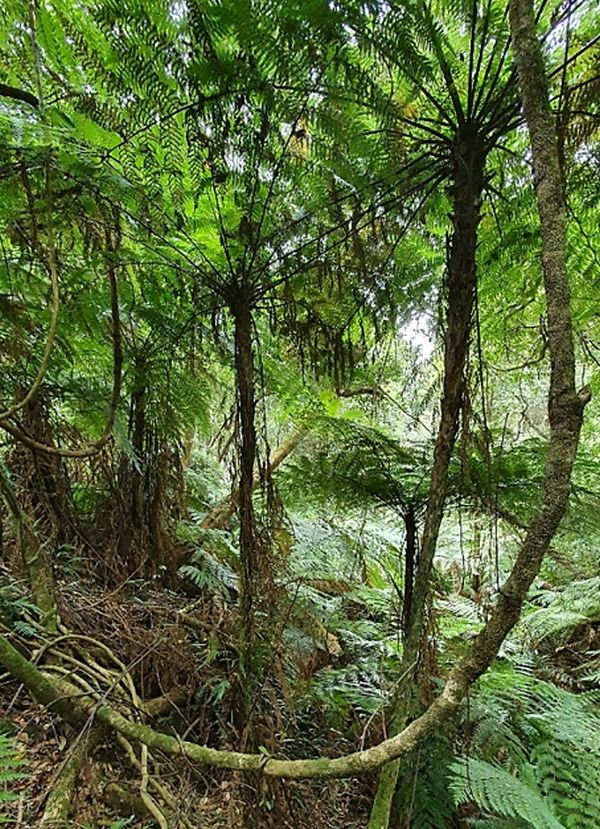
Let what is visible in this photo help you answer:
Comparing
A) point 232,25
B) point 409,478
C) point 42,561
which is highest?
point 232,25

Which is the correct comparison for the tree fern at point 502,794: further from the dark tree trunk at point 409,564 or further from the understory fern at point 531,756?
Answer: the dark tree trunk at point 409,564

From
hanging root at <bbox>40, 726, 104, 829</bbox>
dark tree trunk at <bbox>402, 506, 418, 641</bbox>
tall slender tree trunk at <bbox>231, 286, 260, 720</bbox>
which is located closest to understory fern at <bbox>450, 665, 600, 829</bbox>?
dark tree trunk at <bbox>402, 506, 418, 641</bbox>

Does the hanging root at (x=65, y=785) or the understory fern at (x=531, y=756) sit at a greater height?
the hanging root at (x=65, y=785)

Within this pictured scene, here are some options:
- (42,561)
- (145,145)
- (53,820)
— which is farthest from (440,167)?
(53,820)

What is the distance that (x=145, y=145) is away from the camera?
1.49m

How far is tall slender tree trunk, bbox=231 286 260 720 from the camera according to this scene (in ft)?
4.53

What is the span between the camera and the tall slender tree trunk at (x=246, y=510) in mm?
1381

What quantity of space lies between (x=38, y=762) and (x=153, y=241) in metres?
1.68

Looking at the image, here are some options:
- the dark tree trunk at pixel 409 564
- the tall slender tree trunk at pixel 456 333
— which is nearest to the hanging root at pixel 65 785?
the tall slender tree trunk at pixel 456 333

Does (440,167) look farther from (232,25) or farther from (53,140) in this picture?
(53,140)

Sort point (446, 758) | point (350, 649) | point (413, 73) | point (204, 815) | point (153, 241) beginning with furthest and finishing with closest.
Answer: point (350, 649) < point (446, 758) < point (153, 241) < point (204, 815) < point (413, 73)

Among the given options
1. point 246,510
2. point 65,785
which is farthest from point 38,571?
point 246,510

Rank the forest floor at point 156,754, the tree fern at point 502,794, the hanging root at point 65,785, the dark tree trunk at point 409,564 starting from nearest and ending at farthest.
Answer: the hanging root at point 65,785
the forest floor at point 156,754
the tree fern at point 502,794
the dark tree trunk at point 409,564

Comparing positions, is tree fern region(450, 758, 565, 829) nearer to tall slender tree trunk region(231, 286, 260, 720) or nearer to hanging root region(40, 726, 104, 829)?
tall slender tree trunk region(231, 286, 260, 720)
